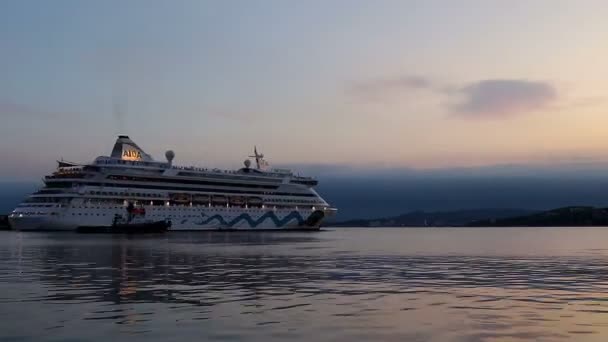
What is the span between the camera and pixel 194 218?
444 ft

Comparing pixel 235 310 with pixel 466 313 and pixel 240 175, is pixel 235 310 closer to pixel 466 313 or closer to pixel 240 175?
pixel 466 313

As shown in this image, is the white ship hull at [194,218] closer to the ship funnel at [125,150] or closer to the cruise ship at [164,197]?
the cruise ship at [164,197]

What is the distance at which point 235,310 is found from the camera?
66.0 ft

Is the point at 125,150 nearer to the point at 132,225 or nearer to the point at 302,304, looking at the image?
the point at 132,225

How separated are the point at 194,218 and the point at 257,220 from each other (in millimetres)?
15556

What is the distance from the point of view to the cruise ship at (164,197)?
12275 cm

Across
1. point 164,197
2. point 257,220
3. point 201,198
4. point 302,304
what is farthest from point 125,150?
point 302,304

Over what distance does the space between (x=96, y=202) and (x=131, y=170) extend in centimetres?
906

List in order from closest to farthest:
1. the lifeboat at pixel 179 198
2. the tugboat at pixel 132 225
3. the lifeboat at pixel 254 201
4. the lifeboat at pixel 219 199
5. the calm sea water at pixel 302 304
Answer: the calm sea water at pixel 302 304 < the tugboat at pixel 132 225 < the lifeboat at pixel 179 198 < the lifeboat at pixel 219 199 < the lifeboat at pixel 254 201

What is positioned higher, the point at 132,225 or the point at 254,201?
the point at 254,201

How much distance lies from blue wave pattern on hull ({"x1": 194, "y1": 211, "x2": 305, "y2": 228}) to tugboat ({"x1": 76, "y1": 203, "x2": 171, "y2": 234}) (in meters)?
9.96

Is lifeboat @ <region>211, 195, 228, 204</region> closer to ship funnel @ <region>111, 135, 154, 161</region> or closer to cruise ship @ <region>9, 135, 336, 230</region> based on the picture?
cruise ship @ <region>9, 135, 336, 230</region>

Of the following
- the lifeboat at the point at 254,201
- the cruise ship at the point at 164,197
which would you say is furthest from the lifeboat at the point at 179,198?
the lifeboat at the point at 254,201

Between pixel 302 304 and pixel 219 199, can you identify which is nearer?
pixel 302 304
